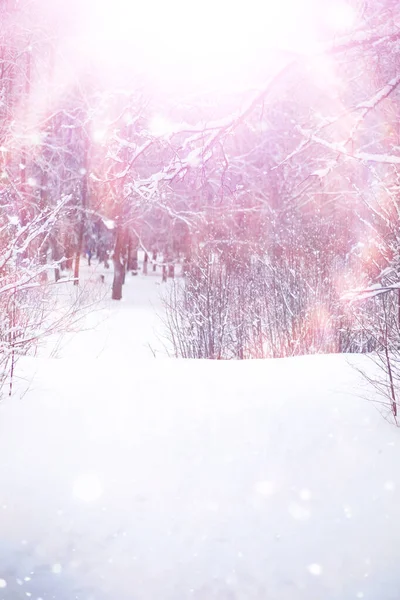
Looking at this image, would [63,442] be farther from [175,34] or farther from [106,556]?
[175,34]

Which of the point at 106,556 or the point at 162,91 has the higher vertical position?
the point at 162,91

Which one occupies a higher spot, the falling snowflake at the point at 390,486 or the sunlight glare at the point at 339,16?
the sunlight glare at the point at 339,16

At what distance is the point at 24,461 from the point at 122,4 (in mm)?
4707

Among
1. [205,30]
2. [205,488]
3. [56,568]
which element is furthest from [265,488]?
[205,30]

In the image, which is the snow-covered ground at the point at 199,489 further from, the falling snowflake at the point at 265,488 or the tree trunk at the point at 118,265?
the tree trunk at the point at 118,265

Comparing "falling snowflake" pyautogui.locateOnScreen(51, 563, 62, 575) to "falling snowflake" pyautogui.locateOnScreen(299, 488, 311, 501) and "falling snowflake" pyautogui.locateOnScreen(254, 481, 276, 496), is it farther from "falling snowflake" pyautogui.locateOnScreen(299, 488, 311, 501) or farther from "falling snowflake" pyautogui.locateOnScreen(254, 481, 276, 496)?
"falling snowflake" pyautogui.locateOnScreen(299, 488, 311, 501)

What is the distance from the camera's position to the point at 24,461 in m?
4.37

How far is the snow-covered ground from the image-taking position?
3312 mm

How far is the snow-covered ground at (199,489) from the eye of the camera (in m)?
3.31

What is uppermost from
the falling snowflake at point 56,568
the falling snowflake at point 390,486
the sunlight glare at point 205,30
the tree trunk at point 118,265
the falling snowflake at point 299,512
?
the sunlight glare at point 205,30

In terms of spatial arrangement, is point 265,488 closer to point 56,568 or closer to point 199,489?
point 199,489

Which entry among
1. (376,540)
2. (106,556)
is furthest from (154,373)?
(376,540)

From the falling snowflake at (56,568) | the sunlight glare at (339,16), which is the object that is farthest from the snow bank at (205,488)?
the sunlight glare at (339,16)

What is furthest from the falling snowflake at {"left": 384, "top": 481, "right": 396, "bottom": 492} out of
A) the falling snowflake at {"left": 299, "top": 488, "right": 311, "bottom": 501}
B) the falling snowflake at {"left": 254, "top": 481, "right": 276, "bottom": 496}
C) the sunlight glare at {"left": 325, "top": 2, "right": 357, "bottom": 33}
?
the sunlight glare at {"left": 325, "top": 2, "right": 357, "bottom": 33}
